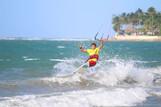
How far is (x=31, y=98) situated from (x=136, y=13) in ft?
469

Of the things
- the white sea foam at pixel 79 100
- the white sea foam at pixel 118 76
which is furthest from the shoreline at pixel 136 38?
the white sea foam at pixel 79 100

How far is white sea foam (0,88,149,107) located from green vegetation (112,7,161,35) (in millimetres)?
129818

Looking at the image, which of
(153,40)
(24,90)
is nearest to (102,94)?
(24,90)

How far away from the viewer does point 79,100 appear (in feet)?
45.5

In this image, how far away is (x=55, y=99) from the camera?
542 inches

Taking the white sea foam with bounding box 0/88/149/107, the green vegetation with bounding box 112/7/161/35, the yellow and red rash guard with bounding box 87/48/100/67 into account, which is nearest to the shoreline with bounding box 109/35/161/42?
the green vegetation with bounding box 112/7/161/35

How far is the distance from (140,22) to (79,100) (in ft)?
460

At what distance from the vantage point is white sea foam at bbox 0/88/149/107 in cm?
1303

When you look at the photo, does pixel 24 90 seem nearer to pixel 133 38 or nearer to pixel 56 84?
pixel 56 84

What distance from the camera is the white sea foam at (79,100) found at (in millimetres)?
13031

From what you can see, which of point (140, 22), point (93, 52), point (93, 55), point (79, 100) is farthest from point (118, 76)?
point (140, 22)

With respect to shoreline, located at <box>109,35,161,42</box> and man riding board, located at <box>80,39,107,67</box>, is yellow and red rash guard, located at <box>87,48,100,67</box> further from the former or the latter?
shoreline, located at <box>109,35,161,42</box>

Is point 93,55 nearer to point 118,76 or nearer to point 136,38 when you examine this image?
point 118,76

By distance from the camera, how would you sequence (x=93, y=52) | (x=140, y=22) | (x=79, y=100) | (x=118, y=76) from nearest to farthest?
(x=79, y=100)
(x=93, y=52)
(x=118, y=76)
(x=140, y=22)
